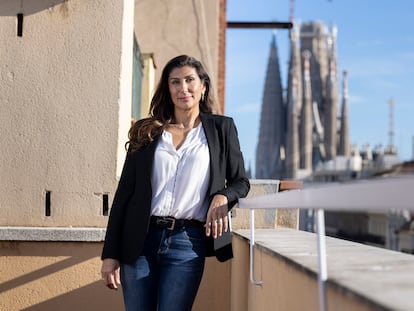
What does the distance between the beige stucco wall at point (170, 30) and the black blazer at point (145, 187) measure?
22.7ft

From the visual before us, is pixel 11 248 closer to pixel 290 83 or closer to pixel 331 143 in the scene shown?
pixel 331 143

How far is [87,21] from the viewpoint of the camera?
4660 millimetres

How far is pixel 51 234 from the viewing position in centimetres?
438

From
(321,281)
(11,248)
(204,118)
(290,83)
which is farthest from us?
(290,83)

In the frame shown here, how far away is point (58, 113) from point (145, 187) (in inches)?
89.2

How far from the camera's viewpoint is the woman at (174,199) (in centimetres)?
244

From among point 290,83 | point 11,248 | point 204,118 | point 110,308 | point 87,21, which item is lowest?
point 110,308

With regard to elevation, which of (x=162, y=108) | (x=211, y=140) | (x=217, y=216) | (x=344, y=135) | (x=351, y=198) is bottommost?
(x=217, y=216)

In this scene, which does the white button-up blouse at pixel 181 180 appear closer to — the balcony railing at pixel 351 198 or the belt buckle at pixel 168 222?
the belt buckle at pixel 168 222

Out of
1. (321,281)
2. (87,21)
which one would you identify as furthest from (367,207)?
(87,21)

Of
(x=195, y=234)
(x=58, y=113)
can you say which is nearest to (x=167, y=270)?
(x=195, y=234)

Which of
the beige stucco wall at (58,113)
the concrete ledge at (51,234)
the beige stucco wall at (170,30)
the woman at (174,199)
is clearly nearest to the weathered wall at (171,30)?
the beige stucco wall at (170,30)

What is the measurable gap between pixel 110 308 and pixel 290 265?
2347 mm

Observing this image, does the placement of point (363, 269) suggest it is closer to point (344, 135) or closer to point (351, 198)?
point (351, 198)
